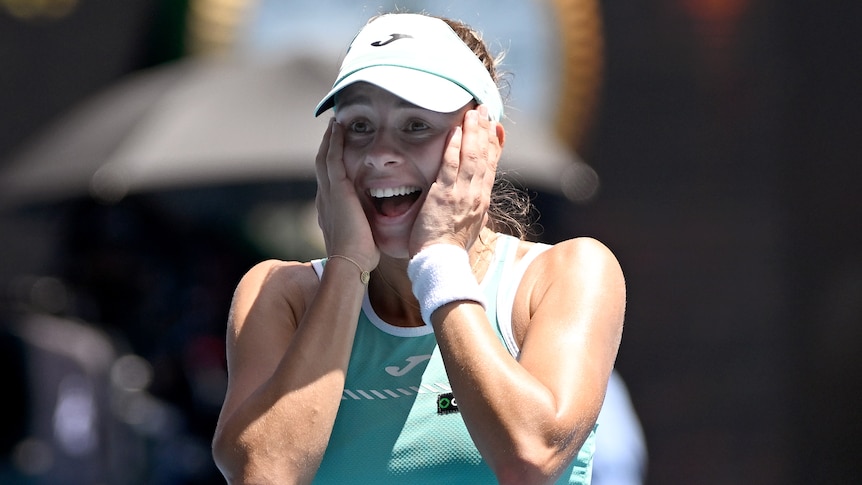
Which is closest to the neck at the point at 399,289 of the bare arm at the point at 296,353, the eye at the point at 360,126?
the bare arm at the point at 296,353

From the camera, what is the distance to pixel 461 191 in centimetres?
198

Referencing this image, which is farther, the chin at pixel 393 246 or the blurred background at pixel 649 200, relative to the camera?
the blurred background at pixel 649 200

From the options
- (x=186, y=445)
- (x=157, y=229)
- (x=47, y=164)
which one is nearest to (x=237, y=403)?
(x=186, y=445)

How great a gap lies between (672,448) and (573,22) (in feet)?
6.43

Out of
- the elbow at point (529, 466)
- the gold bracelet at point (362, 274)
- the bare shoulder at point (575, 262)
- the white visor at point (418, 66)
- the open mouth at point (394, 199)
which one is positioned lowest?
the elbow at point (529, 466)

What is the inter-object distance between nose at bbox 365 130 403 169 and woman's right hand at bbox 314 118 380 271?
67mm

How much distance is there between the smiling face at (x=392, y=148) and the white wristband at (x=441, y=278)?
0.34ft

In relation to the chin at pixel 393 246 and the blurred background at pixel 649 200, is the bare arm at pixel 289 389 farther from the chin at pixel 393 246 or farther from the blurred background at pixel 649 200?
the blurred background at pixel 649 200

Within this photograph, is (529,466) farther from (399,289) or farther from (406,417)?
(399,289)

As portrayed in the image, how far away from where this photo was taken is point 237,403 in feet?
6.40

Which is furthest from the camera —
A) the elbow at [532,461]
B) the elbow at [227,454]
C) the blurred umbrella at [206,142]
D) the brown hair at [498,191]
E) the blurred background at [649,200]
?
the blurred background at [649,200]

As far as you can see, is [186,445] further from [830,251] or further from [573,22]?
[830,251]

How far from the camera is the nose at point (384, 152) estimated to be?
1.98 m

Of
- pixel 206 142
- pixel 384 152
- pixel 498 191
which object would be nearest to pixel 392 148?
pixel 384 152
